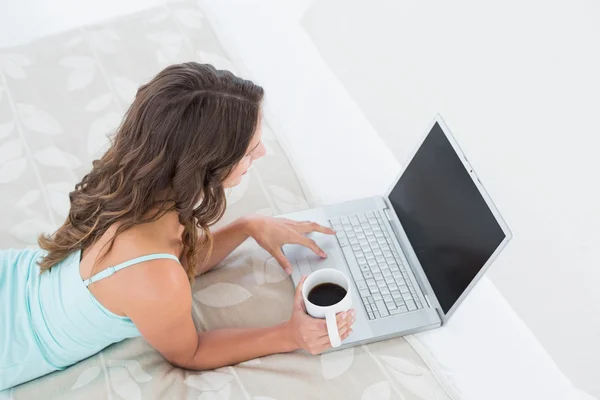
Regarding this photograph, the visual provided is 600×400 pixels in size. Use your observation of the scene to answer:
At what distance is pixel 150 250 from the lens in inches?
42.4

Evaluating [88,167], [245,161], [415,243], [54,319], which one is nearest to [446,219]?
[415,243]

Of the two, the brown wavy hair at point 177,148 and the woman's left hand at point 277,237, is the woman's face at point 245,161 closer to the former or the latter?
the brown wavy hair at point 177,148

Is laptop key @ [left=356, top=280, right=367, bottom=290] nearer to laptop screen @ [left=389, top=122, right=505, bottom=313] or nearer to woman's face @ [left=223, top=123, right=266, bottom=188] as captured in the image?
laptop screen @ [left=389, top=122, right=505, bottom=313]

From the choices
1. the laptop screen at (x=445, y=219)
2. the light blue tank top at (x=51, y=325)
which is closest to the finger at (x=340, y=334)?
the laptop screen at (x=445, y=219)

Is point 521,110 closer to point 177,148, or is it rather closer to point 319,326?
point 319,326

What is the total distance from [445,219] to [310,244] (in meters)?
0.28

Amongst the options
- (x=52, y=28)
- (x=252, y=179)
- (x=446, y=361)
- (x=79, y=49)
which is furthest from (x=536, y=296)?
(x=52, y=28)

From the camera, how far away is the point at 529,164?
162 cm

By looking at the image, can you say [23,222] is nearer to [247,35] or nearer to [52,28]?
[247,35]

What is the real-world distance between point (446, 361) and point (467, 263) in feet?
0.63

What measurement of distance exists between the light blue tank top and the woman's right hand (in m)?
0.28

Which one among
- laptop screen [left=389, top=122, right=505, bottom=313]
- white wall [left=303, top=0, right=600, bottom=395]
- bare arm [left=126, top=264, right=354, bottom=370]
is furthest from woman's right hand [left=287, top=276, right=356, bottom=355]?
white wall [left=303, top=0, right=600, bottom=395]

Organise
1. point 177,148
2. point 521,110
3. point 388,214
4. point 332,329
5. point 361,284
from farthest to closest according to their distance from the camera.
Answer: point 521,110 → point 388,214 → point 361,284 → point 332,329 → point 177,148

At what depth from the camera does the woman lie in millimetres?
1018
